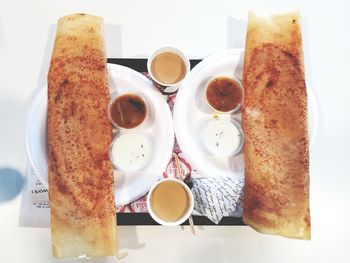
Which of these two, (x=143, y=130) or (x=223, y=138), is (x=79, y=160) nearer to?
(x=143, y=130)

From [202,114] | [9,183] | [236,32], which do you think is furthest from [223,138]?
[9,183]

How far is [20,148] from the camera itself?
1.51m

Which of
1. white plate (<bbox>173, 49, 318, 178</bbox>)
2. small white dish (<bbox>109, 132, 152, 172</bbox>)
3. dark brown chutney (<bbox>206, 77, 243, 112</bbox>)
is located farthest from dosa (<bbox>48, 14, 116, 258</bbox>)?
dark brown chutney (<bbox>206, 77, 243, 112</bbox>)

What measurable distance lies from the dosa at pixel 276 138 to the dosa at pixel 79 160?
1.66ft

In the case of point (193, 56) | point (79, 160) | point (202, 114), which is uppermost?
point (193, 56)

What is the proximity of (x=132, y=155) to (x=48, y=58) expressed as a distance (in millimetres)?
546

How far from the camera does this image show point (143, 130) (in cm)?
149

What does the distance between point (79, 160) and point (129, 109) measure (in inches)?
11.1

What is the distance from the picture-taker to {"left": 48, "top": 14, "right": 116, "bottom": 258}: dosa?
1311mm

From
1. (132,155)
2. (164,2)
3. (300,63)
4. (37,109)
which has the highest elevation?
(164,2)

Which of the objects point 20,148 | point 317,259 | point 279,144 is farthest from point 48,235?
point 317,259

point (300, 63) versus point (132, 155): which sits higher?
point (300, 63)

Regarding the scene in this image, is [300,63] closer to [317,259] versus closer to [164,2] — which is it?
[164,2]

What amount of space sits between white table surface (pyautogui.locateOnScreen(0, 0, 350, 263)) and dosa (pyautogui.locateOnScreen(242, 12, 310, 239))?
187 millimetres
